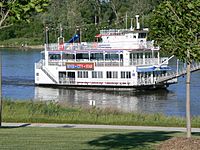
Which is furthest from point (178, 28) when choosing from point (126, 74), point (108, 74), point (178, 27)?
point (108, 74)

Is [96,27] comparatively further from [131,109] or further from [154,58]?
[131,109]

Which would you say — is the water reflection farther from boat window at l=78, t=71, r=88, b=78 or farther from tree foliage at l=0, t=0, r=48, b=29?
tree foliage at l=0, t=0, r=48, b=29

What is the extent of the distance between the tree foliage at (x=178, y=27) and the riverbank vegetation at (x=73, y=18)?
109 meters

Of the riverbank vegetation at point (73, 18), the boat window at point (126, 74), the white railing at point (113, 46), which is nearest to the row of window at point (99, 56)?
the white railing at point (113, 46)

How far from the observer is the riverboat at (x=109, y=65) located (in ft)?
204

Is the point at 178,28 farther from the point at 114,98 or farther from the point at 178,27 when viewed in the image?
the point at 114,98

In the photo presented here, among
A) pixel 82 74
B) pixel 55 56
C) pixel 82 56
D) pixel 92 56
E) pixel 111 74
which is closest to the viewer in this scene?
pixel 111 74

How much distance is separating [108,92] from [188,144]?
45.6 meters

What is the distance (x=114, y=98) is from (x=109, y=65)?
886 cm

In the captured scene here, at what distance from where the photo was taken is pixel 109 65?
6406cm

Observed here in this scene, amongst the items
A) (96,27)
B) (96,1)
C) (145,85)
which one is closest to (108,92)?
(145,85)

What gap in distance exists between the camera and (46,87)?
2633 inches

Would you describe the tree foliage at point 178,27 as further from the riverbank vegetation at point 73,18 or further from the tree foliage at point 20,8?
the riverbank vegetation at point 73,18

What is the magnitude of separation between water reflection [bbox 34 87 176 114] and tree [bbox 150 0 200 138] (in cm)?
2885
